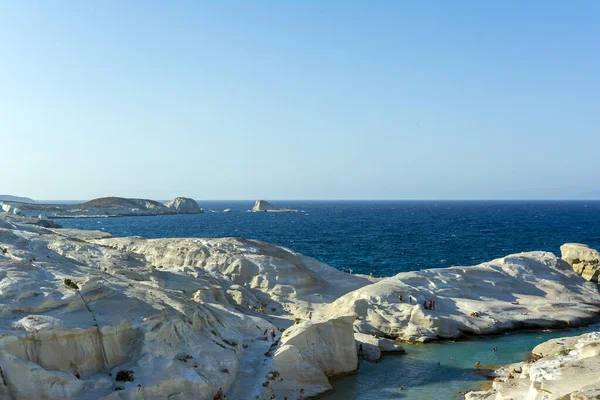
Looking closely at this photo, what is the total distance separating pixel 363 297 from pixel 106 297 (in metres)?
25.9

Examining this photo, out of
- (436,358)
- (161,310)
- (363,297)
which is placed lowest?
(436,358)

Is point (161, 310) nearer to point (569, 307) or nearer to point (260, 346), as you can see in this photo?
point (260, 346)

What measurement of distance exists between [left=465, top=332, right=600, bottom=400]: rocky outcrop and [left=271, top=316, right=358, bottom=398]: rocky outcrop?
28.9ft

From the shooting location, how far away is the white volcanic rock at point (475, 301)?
145 feet

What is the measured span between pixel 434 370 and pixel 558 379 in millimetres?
12869

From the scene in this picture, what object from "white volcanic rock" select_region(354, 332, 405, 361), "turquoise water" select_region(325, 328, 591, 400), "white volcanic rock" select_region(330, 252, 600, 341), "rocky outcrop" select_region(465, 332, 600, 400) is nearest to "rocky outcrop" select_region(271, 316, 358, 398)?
"turquoise water" select_region(325, 328, 591, 400)

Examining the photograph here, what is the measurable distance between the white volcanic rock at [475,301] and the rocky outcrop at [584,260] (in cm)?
772

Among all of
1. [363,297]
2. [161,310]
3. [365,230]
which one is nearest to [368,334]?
[363,297]

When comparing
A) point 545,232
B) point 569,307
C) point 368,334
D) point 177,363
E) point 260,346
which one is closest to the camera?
point 177,363

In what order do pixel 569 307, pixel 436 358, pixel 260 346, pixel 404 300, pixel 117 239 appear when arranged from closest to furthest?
pixel 260 346 → pixel 436 358 → pixel 404 300 → pixel 569 307 → pixel 117 239

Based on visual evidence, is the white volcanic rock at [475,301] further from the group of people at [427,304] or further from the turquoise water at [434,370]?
the turquoise water at [434,370]

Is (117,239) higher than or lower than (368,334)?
higher

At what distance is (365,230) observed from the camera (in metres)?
139

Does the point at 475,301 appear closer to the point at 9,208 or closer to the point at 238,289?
the point at 238,289
